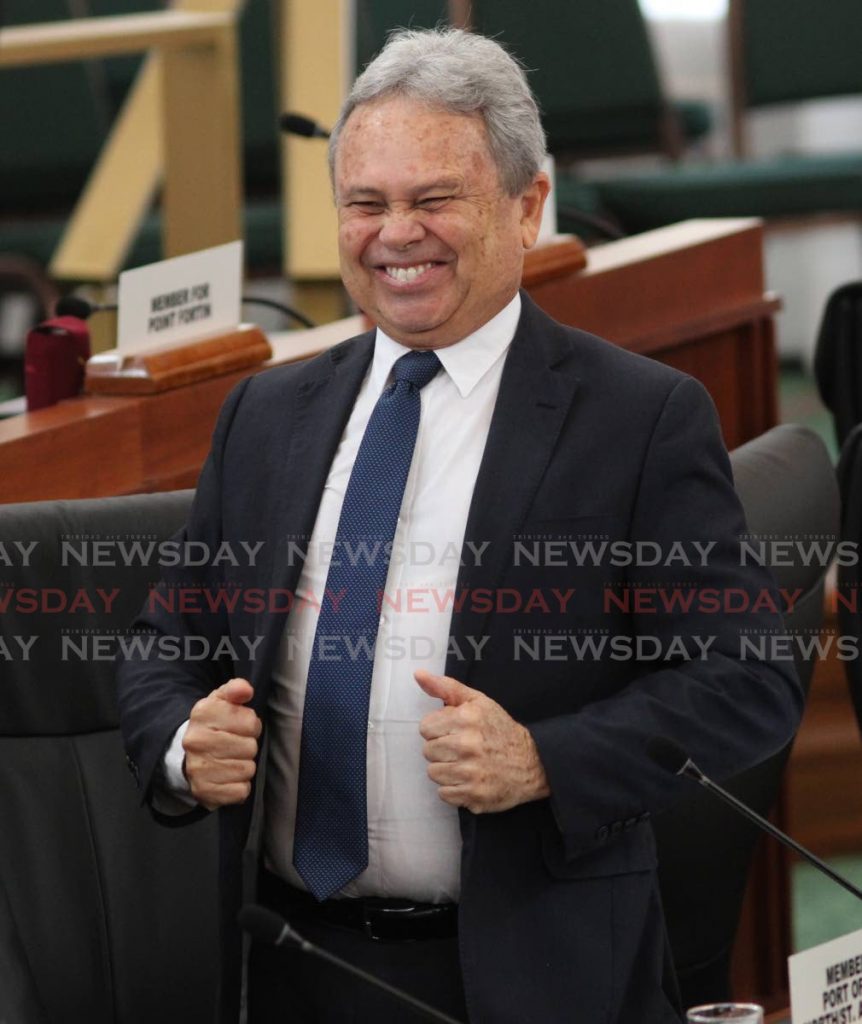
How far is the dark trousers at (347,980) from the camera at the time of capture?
4.78 ft

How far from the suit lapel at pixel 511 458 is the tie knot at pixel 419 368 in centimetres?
7

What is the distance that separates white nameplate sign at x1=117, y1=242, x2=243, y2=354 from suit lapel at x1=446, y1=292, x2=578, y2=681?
874 mm

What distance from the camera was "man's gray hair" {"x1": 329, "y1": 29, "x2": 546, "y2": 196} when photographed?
4.62 ft

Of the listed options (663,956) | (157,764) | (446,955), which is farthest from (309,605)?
(663,956)

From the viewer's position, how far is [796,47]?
542 cm

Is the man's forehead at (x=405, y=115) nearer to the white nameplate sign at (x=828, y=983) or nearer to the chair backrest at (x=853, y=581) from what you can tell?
the white nameplate sign at (x=828, y=983)

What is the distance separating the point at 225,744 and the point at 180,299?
110cm

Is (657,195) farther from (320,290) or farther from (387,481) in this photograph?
(387,481)

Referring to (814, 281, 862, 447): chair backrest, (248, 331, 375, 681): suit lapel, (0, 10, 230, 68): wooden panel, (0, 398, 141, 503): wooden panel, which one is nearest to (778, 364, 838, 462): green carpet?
(814, 281, 862, 447): chair backrest

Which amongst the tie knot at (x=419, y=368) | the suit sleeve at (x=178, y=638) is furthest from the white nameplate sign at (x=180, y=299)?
the tie knot at (x=419, y=368)

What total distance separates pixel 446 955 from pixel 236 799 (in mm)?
224

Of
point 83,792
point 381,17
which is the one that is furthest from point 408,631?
→ point 381,17

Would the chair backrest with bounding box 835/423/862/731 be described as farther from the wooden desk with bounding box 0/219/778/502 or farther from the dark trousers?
the dark trousers

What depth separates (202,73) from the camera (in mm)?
3316
